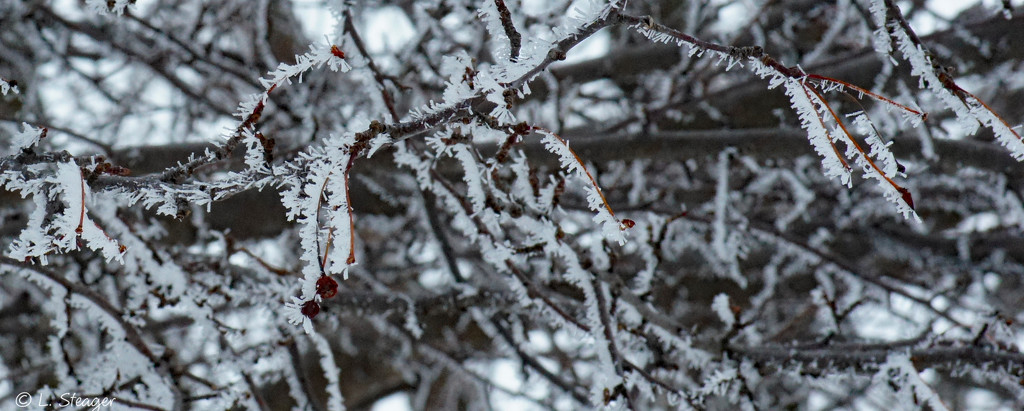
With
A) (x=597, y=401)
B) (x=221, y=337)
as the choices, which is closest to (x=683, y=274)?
(x=597, y=401)

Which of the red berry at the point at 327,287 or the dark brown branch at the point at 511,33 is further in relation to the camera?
the dark brown branch at the point at 511,33

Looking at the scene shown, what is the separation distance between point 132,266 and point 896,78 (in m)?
2.49

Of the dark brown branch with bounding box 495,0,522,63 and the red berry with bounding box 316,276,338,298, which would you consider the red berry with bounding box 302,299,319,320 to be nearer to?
the red berry with bounding box 316,276,338,298

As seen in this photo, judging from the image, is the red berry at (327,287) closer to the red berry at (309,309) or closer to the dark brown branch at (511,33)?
the red berry at (309,309)

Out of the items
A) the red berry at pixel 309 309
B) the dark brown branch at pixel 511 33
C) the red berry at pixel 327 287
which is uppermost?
the dark brown branch at pixel 511 33

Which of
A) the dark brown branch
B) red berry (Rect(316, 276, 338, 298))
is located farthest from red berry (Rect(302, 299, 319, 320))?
the dark brown branch

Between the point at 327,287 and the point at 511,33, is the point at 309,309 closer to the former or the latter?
the point at 327,287

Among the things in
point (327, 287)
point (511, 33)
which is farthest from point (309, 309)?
point (511, 33)

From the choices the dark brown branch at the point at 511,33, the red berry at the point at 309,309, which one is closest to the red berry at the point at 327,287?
the red berry at the point at 309,309

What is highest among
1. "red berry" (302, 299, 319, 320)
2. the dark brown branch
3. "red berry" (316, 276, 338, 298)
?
the dark brown branch

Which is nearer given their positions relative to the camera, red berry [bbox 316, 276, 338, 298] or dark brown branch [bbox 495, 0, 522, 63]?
red berry [bbox 316, 276, 338, 298]

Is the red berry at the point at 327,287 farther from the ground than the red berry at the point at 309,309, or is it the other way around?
the red berry at the point at 327,287

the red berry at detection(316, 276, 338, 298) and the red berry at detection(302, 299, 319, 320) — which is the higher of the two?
the red berry at detection(316, 276, 338, 298)

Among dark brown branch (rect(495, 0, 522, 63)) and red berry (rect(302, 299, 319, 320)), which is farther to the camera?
dark brown branch (rect(495, 0, 522, 63))
